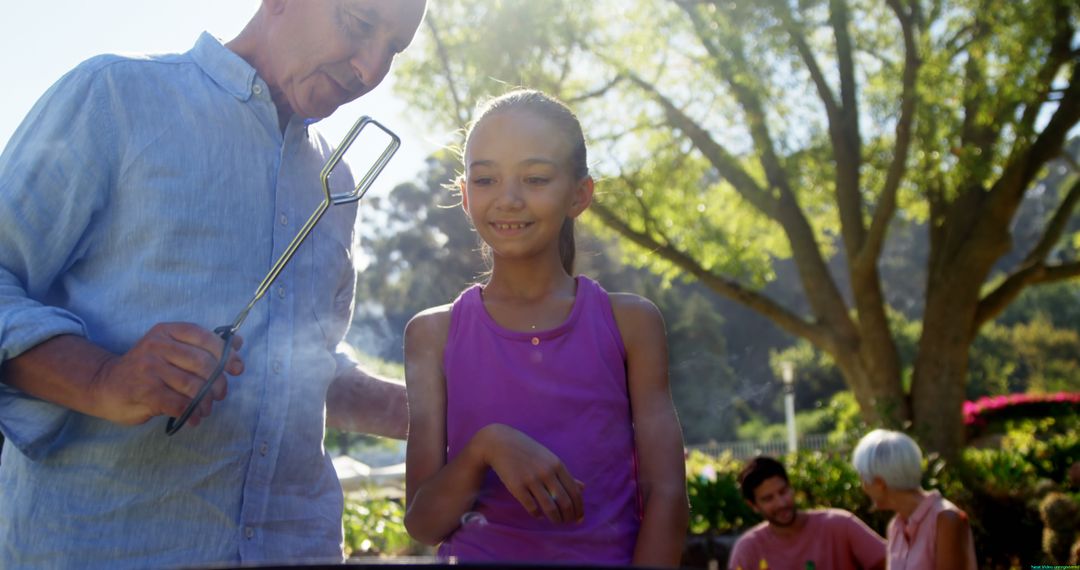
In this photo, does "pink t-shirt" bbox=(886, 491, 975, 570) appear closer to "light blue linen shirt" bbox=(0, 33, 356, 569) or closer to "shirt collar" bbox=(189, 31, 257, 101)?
"light blue linen shirt" bbox=(0, 33, 356, 569)

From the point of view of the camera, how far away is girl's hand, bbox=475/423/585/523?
1.23 meters

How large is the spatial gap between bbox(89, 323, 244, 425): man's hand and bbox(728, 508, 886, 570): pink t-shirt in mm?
4029

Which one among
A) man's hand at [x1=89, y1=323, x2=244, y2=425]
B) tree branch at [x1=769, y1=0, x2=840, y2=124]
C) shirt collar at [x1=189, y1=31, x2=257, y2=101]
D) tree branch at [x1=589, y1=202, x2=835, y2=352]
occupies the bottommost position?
man's hand at [x1=89, y1=323, x2=244, y2=425]

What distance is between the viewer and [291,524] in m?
1.82

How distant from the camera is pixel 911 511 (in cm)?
471

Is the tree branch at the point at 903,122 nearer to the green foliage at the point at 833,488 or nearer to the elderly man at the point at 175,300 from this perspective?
the green foliage at the point at 833,488

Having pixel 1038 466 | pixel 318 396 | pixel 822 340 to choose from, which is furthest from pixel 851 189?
pixel 318 396

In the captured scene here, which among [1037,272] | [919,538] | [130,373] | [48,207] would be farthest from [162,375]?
[1037,272]

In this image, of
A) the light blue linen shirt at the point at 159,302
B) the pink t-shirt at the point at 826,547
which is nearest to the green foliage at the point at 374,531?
the pink t-shirt at the point at 826,547

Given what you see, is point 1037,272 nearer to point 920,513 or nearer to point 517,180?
point 920,513

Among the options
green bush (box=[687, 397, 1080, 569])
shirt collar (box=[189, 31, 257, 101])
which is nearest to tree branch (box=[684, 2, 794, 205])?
green bush (box=[687, 397, 1080, 569])

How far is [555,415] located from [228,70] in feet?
2.91

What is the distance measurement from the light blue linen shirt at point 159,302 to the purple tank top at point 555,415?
38 centimetres

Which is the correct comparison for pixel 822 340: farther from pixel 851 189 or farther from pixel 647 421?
pixel 647 421
